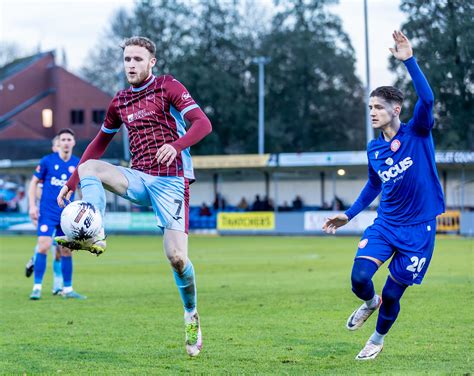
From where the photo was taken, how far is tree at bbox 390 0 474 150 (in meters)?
31.4

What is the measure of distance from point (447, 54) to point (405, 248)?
83.4 ft

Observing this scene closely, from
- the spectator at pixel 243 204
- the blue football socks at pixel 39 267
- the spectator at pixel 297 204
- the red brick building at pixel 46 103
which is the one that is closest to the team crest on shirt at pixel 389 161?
the blue football socks at pixel 39 267

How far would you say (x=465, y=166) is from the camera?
41094 mm

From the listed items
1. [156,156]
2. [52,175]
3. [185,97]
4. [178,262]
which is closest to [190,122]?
[185,97]

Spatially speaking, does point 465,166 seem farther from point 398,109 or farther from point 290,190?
point 398,109

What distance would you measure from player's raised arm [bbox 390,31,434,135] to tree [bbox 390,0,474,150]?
23.0m

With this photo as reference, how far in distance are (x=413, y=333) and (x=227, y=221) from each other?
32.4m

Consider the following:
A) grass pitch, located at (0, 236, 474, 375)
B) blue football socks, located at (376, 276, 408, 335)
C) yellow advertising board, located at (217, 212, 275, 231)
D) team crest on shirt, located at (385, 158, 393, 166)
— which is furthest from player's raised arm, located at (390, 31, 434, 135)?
yellow advertising board, located at (217, 212, 275, 231)

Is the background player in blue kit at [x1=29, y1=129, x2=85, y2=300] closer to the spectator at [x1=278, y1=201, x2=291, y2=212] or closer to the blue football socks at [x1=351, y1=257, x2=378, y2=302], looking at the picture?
the blue football socks at [x1=351, y1=257, x2=378, y2=302]

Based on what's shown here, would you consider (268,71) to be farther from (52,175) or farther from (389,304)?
(389,304)

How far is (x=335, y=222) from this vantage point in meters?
8.96

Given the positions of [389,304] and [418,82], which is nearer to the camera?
[418,82]

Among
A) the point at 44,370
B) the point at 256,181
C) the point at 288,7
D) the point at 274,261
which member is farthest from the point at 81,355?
the point at 288,7

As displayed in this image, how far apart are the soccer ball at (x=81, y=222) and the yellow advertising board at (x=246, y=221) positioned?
3368 cm
